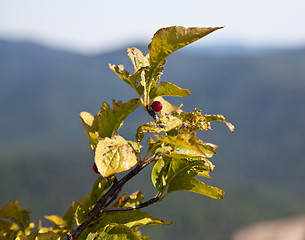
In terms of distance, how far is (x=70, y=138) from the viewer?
45188 mm

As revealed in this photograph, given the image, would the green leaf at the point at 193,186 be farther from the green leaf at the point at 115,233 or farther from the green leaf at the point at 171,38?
the green leaf at the point at 171,38

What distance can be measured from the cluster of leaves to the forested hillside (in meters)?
6.72

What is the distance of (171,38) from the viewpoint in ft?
2.15

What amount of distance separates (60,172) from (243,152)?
25.1 metres

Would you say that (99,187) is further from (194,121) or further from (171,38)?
(171,38)

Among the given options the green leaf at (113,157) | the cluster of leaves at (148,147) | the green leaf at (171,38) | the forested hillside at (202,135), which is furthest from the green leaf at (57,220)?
the forested hillside at (202,135)

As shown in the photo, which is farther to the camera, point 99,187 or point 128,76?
point 99,187

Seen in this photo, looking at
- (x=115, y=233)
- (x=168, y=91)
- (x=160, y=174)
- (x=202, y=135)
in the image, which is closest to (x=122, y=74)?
(x=168, y=91)

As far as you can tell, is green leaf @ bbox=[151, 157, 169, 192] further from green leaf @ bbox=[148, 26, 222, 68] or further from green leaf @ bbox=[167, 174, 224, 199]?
green leaf @ bbox=[148, 26, 222, 68]

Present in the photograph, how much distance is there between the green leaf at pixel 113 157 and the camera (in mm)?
587

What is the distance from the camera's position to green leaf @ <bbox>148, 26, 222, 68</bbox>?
0.62m

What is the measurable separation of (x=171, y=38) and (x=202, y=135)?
35.7m

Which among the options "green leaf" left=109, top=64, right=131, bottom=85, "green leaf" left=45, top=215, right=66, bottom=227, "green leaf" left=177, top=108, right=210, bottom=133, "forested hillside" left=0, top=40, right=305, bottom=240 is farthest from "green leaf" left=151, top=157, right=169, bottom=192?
"forested hillside" left=0, top=40, right=305, bottom=240

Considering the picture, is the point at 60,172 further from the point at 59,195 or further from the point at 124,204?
the point at 124,204
